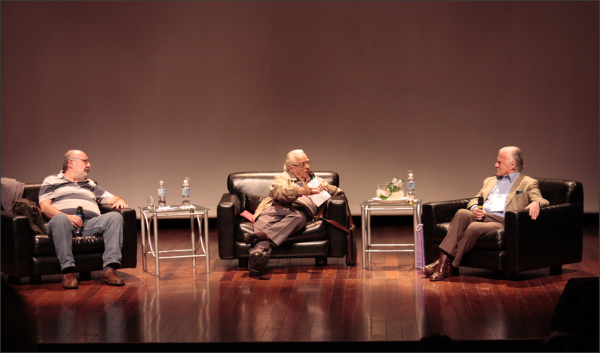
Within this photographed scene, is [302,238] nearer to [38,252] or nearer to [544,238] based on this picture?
[544,238]

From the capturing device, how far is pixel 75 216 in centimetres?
500

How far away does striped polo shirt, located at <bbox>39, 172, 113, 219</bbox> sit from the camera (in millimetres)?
5164

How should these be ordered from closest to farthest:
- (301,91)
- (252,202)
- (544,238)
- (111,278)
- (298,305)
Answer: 1. (298,305)
2. (544,238)
3. (111,278)
4. (252,202)
5. (301,91)

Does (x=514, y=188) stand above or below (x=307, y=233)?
above

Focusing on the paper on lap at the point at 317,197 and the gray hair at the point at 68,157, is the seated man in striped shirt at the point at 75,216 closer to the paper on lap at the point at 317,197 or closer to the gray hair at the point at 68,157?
the gray hair at the point at 68,157

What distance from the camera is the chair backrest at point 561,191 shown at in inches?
195

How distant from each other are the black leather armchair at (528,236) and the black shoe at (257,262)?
1.28 m

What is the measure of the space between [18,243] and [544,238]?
12.8ft

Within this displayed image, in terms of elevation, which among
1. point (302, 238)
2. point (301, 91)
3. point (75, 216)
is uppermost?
point (301, 91)

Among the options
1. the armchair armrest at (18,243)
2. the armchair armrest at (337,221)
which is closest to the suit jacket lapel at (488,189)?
the armchair armrest at (337,221)

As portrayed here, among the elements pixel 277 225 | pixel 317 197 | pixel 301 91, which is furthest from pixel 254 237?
pixel 301 91

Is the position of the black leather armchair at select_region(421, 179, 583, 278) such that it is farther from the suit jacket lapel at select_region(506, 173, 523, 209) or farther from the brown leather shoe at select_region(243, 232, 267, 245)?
the brown leather shoe at select_region(243, 232, 267, 245)

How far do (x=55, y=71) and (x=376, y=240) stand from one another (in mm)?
4144

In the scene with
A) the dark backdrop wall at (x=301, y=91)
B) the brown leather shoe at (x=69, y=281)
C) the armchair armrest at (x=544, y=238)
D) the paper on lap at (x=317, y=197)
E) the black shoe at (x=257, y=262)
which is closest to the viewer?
the armchair armrest at (x=544, y=238)
